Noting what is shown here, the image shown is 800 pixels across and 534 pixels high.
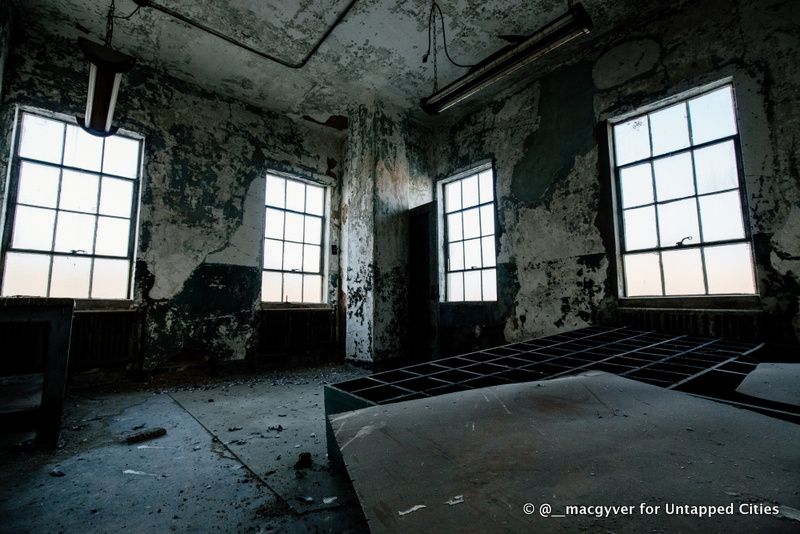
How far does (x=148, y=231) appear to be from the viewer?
12.9ft

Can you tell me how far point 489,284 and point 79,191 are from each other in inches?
182

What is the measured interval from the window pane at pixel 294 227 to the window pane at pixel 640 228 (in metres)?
4.03

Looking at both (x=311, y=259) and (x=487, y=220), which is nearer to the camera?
(x=487, y=220)

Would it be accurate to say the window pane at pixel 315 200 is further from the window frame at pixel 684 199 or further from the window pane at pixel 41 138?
the window frame at pixel 684 199

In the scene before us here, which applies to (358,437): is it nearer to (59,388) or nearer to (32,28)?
(59,388)

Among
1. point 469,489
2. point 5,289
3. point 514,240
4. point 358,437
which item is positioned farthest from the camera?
point 514,240

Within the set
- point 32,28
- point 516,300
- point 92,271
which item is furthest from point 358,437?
point 32,28

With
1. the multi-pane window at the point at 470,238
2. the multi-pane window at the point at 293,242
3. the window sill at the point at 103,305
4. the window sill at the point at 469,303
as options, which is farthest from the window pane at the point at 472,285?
the window sill at the point at 103,305

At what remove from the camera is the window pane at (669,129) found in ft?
10.6

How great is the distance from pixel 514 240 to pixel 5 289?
16.7ft

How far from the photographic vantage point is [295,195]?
5.21 meters

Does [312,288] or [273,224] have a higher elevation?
[273,224]

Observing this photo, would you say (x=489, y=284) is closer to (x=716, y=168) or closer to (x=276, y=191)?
(x=716, y=168)

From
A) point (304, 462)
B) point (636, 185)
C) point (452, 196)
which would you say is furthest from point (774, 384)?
point (452, 196)
